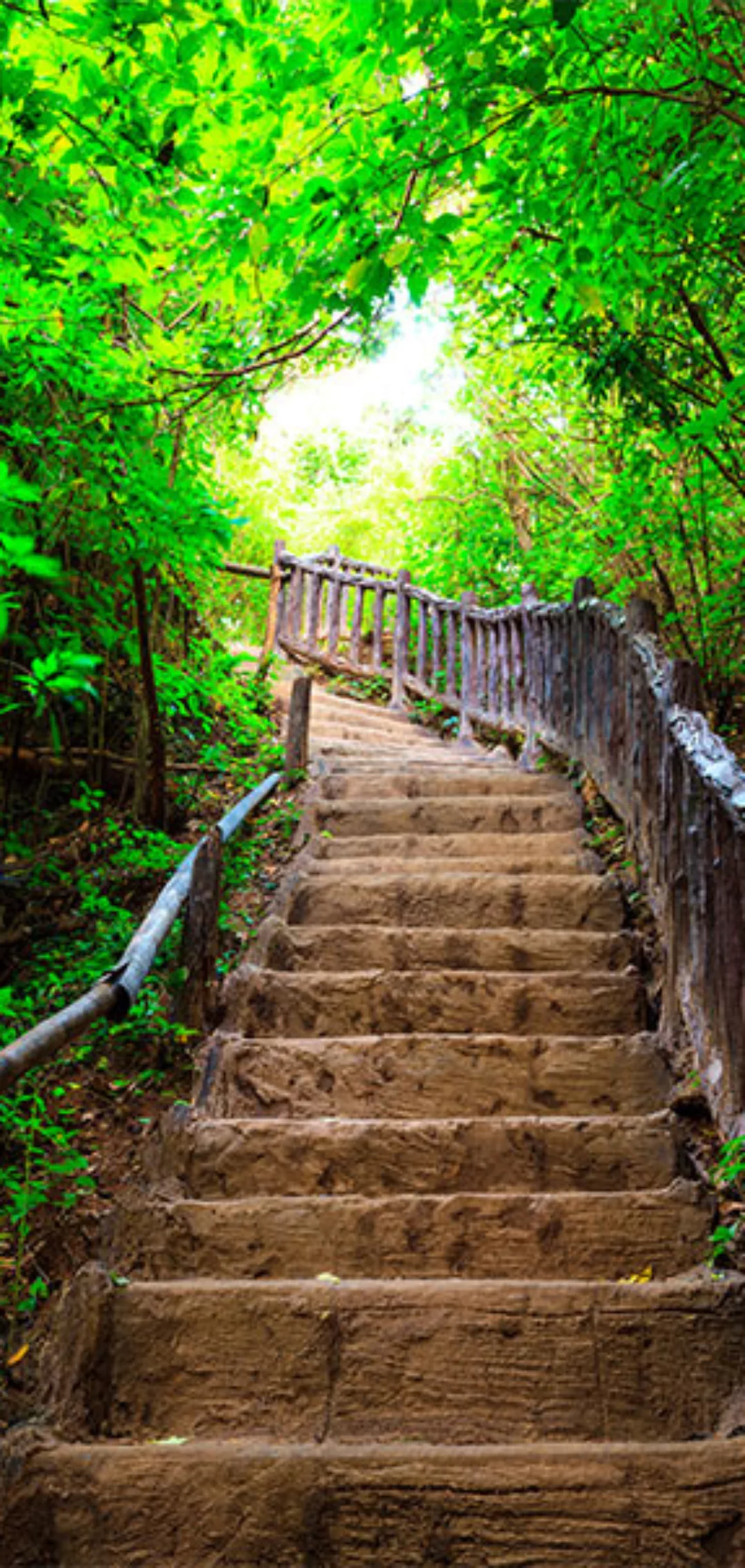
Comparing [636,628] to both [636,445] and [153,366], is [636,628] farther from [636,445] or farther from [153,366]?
[636,445]

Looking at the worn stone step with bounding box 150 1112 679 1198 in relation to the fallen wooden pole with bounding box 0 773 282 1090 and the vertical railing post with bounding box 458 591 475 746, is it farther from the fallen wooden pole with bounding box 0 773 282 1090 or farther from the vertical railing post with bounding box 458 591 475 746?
the vertical railing post with bounding box 458 591 475 746

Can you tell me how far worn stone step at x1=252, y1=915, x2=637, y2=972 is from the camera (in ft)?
12.4

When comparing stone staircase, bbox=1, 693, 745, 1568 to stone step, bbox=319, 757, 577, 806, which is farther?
stone step, bbox=319, 757, 577, 806

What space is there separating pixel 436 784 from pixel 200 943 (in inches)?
108

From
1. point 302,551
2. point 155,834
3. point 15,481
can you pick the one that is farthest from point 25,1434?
point 302,551

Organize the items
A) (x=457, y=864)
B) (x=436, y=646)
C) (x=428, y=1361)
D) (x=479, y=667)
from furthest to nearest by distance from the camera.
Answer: (x=436, y=646)
(x=479, y=667)
(x=457, y=864)
(x=428, y=1361)

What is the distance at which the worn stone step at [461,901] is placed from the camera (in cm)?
411

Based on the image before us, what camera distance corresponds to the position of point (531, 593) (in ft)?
24.2

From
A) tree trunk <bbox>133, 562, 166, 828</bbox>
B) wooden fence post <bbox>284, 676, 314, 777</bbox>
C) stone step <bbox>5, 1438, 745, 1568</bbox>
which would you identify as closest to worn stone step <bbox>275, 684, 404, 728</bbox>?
wooden fence post <bbox>284, 676, 314, 777</bbox>

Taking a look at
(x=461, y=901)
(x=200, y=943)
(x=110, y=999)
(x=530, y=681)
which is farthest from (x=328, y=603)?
(x=110, y=999)

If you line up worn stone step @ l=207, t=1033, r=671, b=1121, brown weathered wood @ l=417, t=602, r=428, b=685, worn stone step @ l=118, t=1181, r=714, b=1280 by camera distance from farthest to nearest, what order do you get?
brown weathered wood @ l=417, t=602, r=428, b=685 → worn stone step @ l=207, t=1033, r=671, b=1121 → worn stone step @ l=118, t=1181, r=714, b=1280

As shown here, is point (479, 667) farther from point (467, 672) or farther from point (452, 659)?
point (452, 659)

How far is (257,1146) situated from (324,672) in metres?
9.22

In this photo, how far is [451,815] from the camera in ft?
18.0
